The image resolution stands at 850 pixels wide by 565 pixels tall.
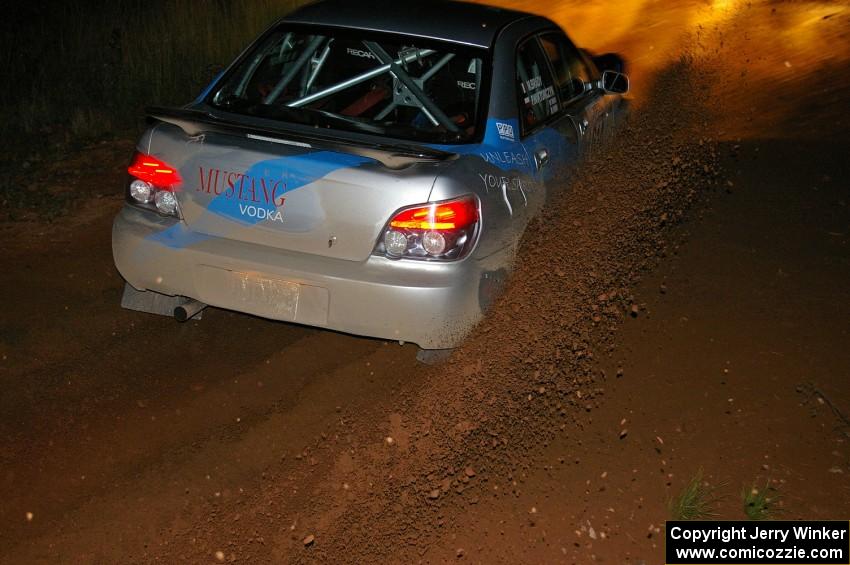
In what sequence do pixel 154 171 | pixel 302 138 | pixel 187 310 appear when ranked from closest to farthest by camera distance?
pixel 302 138 < pixel 154 171 < pixel 187 310

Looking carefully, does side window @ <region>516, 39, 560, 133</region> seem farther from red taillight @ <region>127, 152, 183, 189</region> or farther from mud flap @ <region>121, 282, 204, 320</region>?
mud flap @ <region>121, 282, 204, 320</region>

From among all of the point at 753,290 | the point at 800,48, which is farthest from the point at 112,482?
the point at 800,48

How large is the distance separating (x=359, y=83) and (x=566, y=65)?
1595 millimetres

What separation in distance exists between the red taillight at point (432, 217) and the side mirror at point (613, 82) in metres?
2.61

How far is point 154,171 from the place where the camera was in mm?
4789

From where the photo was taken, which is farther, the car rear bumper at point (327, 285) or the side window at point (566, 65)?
the side window at point (566, 65)

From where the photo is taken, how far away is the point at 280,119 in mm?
5184

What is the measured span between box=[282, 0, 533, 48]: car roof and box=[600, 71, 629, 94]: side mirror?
939 mm

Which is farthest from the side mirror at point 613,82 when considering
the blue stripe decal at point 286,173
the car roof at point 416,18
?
the blue stripe decal at point 286,173

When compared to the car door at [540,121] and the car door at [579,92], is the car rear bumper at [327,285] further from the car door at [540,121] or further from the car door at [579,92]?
the car door at [579,92]

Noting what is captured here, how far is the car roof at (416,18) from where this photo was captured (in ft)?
18.1

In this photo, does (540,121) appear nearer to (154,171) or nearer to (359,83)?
(359,83)

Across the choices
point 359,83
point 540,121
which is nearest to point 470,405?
point 540,121

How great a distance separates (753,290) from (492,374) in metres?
2.30
